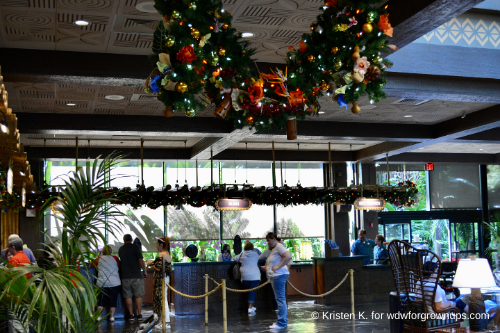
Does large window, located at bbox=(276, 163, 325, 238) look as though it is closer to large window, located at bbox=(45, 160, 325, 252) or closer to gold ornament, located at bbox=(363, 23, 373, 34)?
large window, located at bbox=(45, 160, 325, 252)

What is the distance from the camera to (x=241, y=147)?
13852mm

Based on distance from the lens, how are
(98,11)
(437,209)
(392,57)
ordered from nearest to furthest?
(98,11) < (392,57) < (437,209)

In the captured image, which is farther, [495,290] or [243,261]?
[243,261]

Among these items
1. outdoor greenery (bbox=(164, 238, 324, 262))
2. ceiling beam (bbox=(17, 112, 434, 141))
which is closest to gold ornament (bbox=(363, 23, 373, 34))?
ceiling beam (bbox=(17, 112, 434, 141))

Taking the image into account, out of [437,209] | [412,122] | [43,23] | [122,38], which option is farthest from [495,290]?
[437,209]

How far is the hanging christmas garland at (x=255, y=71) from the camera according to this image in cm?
353

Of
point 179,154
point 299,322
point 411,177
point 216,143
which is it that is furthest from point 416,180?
point 299,322

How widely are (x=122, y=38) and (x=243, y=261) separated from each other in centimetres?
602

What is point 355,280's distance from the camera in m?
12.5

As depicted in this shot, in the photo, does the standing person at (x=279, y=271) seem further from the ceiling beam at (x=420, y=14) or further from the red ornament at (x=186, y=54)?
the red ornament at (x=186, y=54)

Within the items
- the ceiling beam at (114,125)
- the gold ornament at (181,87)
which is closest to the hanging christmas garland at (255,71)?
the gold ornament at (181,87)

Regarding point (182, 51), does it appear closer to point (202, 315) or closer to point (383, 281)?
point (202, 315)

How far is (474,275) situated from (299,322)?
4513mm

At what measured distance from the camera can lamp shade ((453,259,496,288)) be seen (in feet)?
17.2
